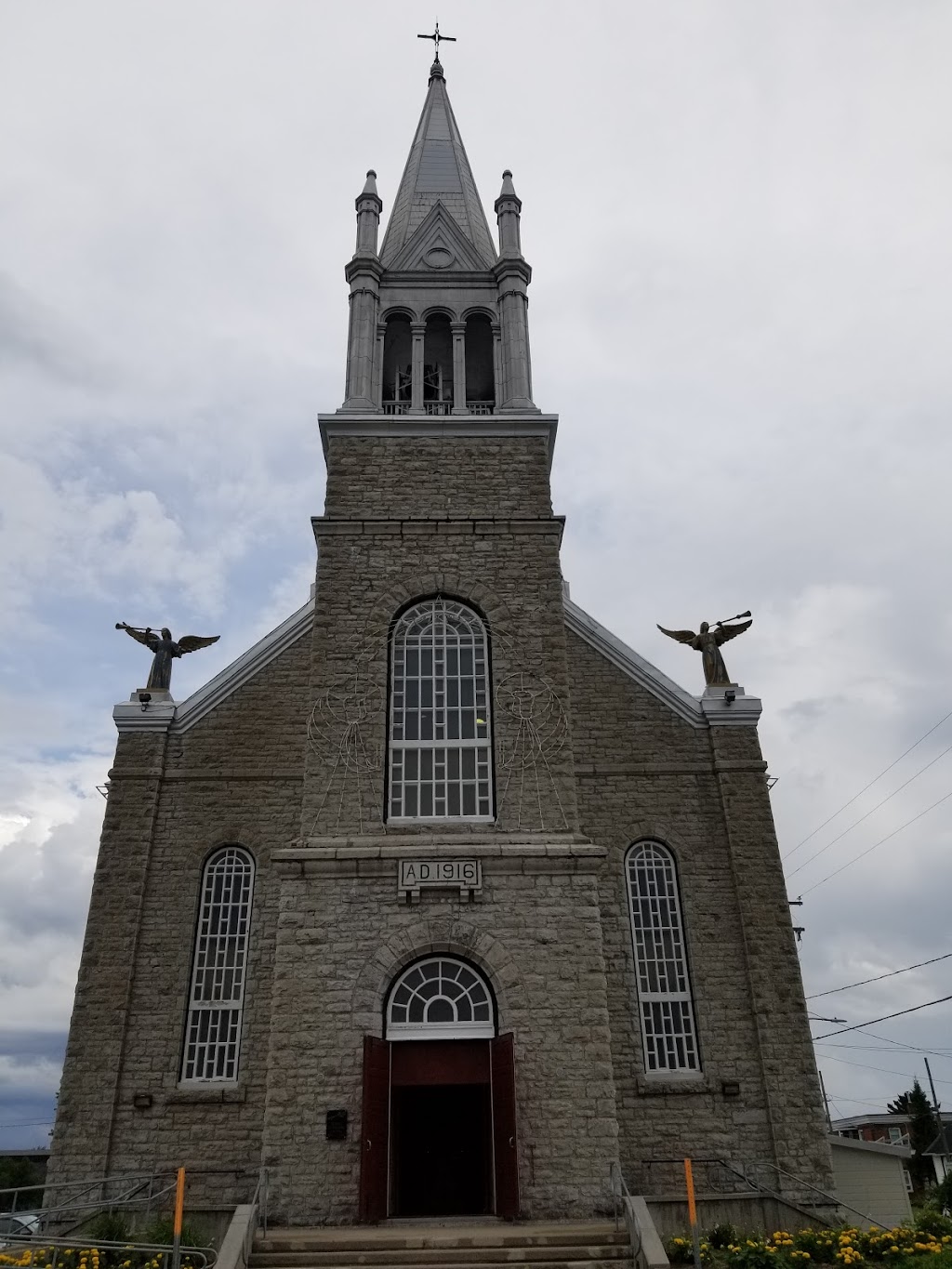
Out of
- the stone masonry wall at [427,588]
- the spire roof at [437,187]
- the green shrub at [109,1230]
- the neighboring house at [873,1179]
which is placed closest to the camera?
the green shrub at [109,1230]

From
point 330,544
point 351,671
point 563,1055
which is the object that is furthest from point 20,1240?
point 330,544

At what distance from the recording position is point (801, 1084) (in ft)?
51.9

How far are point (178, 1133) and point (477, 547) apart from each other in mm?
10488

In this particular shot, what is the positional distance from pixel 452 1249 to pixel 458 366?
48.0 feet

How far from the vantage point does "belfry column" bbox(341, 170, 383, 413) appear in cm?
1886

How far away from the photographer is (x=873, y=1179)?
706 inches

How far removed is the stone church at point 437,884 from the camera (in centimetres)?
1355

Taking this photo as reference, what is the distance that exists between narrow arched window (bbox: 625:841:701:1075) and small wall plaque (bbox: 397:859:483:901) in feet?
13.1

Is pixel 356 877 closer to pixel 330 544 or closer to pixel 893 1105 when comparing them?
pixel 330 544

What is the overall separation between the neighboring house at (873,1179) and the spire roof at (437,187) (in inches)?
726

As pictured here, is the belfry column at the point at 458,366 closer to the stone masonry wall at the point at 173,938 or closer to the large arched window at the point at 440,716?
the large arched window at the point at 440,716

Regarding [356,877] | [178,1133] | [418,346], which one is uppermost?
[418,346]

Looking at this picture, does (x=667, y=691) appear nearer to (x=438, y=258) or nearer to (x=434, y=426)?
(x=434, y=426)

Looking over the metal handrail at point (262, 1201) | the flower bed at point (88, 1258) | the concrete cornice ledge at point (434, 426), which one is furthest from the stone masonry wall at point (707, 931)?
the flower bed at point (88, 1258)
